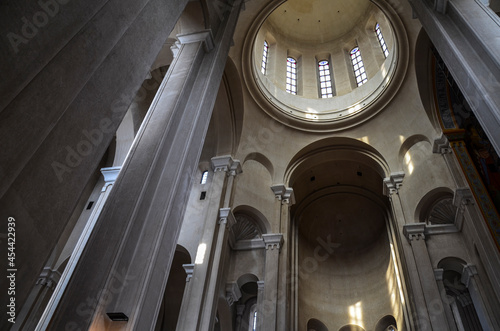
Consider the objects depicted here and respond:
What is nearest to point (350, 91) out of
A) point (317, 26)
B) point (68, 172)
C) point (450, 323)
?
point (317, 26)

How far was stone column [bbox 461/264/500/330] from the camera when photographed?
27.9 feet

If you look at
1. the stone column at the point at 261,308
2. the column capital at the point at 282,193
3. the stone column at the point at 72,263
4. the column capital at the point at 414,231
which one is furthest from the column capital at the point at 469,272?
the stone column at the point at 72,263

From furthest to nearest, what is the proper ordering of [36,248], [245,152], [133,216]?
[245,152]
[133,216]
[36,248]

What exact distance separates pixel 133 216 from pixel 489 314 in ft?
29.3

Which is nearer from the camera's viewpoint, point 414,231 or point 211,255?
point 211,255

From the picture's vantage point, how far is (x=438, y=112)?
36.2ft

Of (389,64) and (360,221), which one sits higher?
(389,64)

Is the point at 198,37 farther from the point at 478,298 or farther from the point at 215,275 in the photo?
the point at 478,298

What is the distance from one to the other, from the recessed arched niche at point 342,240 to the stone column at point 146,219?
8.95 m

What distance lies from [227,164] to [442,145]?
256 inches

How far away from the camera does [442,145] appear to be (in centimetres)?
1059

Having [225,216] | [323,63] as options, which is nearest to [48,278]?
[225,216]

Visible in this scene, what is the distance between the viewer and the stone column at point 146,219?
3.42 meters

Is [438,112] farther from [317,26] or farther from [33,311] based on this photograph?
[33,311]
